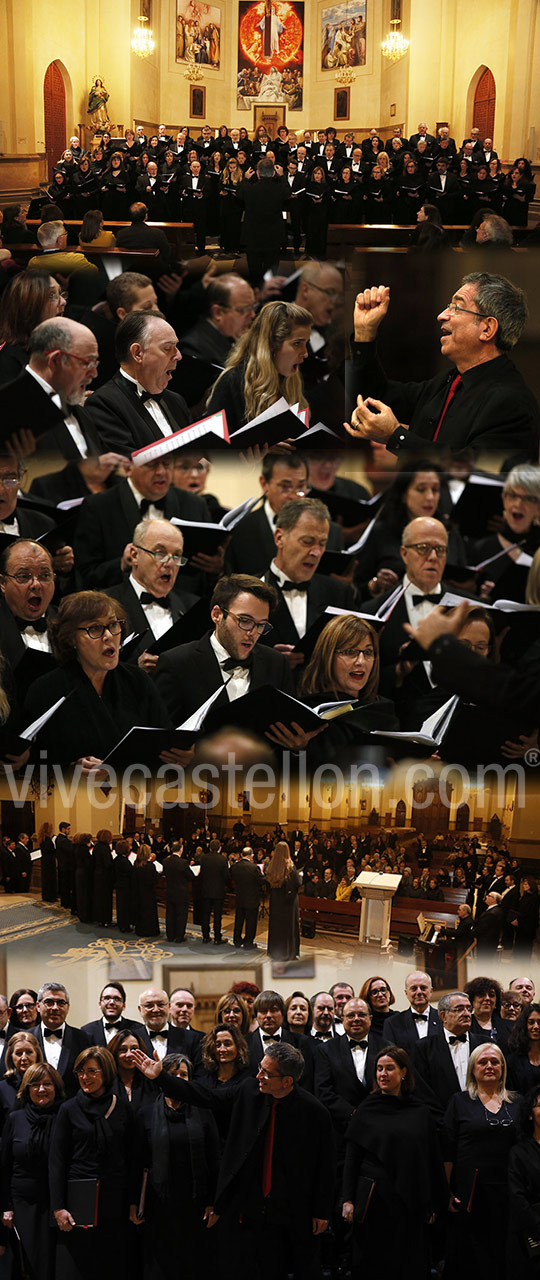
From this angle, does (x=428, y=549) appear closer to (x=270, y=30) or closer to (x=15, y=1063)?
(x=15, y=1063)

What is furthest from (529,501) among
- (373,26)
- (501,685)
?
(373,26)

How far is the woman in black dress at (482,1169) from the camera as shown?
4.79 metres

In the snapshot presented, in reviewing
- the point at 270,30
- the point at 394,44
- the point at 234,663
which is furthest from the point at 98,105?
the point at 234,663

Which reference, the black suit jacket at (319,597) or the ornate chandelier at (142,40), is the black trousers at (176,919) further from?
the ornate chandelier at (142,40)

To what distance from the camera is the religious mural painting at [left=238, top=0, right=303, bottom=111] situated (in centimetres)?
1565

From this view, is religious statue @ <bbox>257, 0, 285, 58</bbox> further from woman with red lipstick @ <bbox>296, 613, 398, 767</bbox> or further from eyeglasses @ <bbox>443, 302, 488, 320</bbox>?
woman with red lipstick @ <bbox>296, 613, 398, 767</bbox>

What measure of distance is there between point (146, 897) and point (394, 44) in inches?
481

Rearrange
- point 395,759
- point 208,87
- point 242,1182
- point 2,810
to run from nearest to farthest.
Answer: point 242,1182
point 395,759
point 2,810
point 208,87

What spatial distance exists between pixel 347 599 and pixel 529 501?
87cm

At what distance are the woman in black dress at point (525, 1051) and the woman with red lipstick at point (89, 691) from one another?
199 centimetres

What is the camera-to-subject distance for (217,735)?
5.43m

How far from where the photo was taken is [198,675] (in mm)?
5254

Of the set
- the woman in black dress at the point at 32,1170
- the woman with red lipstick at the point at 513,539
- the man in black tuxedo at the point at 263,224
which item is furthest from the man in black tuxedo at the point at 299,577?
the man in black tuxedo at the point at 263,224

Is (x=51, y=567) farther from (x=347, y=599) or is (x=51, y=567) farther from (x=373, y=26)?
(x=373, y=26)
